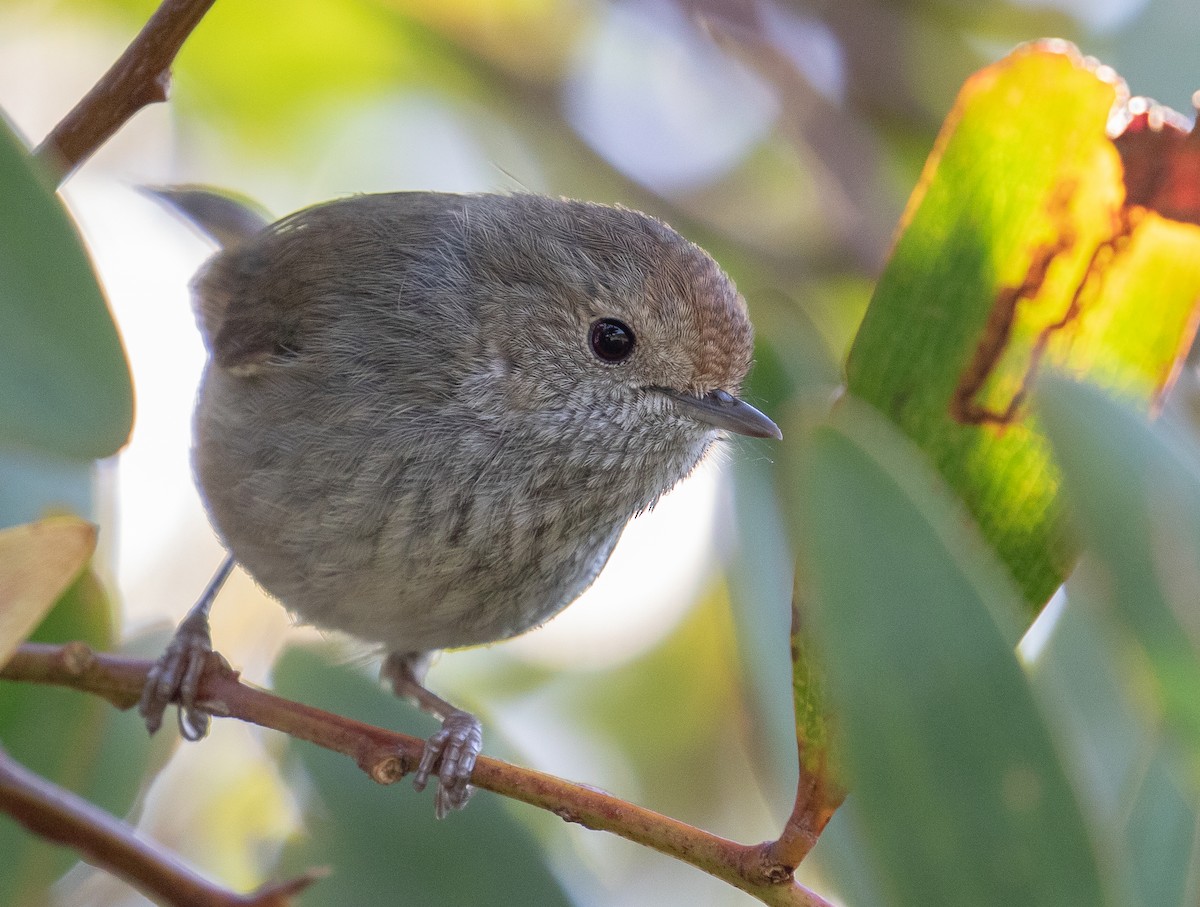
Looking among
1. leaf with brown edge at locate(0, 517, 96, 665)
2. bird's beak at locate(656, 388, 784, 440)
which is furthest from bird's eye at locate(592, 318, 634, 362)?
leaf with brown edge at locate(0, 517, 96, 665)

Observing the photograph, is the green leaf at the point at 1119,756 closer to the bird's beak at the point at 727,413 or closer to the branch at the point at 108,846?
the bird's beak at the point at 727,413

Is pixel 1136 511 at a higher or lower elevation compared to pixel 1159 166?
lower

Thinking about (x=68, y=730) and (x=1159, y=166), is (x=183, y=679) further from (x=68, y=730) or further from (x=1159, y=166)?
(x=1159, y=166)

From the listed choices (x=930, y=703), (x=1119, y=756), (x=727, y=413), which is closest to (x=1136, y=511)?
(x=930, y=703)

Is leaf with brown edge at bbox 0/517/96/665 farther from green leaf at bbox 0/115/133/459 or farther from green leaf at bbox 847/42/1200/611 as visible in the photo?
green leaf at bbox 847/42/1200/611

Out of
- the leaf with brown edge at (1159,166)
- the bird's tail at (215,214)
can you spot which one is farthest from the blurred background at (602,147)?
the leaf with brown edge at (1159,166)
